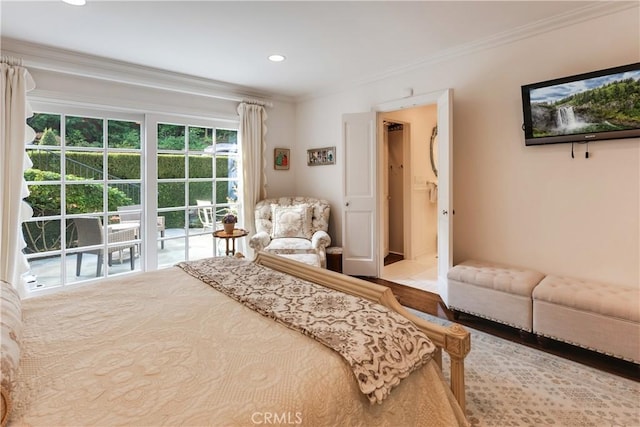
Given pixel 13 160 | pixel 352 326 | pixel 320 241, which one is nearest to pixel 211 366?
pixel 352 326

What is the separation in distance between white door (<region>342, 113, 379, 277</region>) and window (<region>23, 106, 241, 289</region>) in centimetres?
154

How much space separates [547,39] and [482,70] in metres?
0.53

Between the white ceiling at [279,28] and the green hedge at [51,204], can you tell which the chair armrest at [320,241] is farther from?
the green hedge at [51,204]

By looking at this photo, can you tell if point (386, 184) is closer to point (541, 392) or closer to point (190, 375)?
point (541, 392)

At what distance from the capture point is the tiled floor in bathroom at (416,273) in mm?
3953

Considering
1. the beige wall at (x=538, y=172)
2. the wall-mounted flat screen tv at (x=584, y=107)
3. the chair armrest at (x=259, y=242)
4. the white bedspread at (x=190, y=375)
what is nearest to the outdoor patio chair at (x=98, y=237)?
the chair armrest at (x=259, y=242)

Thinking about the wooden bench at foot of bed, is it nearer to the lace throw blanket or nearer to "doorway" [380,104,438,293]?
the lace throw blanket

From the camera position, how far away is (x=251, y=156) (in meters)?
4.49

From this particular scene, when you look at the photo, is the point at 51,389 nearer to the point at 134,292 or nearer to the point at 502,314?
the point at 134,292

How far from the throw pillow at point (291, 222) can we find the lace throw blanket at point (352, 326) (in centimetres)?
239

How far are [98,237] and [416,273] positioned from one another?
3.81m

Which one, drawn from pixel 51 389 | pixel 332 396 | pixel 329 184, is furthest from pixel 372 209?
pixel 51 389

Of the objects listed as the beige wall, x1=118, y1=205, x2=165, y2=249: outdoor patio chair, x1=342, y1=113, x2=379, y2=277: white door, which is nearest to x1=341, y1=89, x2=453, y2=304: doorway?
x1=342, y1=113, x2=379, y2=277: white door

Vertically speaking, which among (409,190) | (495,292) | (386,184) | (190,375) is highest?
(386,184)
